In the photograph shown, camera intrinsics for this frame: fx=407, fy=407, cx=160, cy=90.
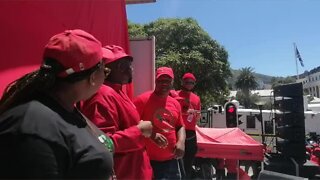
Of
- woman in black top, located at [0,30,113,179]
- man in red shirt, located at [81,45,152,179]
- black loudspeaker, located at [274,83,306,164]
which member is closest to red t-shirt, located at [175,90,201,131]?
black loudspeaker, located at [274,83,306,164]

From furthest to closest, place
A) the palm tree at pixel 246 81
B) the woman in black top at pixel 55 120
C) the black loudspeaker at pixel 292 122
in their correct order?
the palm tree at pixel 246 81
the black loudspeaker at pixel 292 122
the woman in black top at pixel 55 120

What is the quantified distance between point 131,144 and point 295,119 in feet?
20.3

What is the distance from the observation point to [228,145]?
7266 mm

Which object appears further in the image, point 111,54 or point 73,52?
point 111,54

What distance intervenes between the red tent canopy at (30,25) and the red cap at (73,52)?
52.4 inches

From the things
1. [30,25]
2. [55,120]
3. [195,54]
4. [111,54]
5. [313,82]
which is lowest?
[55,120]

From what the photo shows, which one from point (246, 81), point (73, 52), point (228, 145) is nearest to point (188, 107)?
point (228, 145)

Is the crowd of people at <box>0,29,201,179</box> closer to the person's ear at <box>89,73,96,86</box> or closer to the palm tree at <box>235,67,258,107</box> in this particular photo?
the person's ear at <box>89,73,96,86</box>

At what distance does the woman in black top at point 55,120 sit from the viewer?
1233mm

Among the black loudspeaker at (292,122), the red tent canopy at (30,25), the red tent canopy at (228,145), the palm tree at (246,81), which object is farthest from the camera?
the palm tree at (246,81)

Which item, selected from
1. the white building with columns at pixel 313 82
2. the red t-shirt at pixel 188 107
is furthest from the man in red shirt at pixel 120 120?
the white building with columns at pixel 313 82

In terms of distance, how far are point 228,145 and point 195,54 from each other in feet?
64.6

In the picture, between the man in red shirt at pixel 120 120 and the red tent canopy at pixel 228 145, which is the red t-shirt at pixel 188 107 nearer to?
the red tent canopy at pixel 228 145

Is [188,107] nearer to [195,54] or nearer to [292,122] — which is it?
[292,122]
